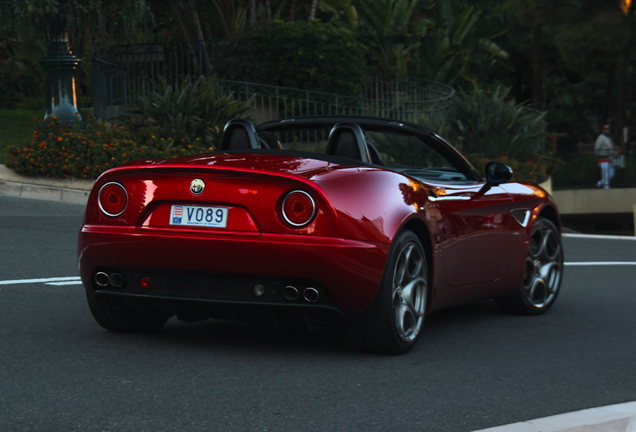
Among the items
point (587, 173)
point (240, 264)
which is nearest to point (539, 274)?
point (240, 264)

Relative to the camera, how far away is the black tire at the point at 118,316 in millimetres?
5402

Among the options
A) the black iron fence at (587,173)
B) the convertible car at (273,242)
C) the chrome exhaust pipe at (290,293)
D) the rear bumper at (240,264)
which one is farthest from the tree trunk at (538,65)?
the chrome exhaust pipe at (290,293)

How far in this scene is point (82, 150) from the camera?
48.4ft

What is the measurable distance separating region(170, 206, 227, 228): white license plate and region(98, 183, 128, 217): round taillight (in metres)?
0.33

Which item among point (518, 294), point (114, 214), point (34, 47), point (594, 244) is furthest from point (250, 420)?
point (34, 47)

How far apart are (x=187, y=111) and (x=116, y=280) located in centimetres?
1125

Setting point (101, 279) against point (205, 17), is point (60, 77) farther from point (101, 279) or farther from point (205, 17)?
point (101, 279)

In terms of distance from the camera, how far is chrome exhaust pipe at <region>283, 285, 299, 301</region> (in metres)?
4.78

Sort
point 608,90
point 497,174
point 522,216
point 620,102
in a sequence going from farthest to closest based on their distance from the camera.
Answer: point 608,90
point 620,102
point 522,216
point 497,174

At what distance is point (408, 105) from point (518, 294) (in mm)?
14894

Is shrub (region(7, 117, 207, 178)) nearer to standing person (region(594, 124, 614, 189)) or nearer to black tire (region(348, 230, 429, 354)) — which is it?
black tire (region(348, 230, 429, 354))

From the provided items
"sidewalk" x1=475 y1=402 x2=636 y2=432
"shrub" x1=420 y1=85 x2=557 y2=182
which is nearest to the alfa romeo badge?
"sidewalk" x1=475 y1=402 x2=636 y2=432

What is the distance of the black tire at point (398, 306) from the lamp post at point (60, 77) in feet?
38.4

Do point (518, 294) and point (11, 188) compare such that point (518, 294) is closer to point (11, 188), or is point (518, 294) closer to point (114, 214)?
point (114, 214)
